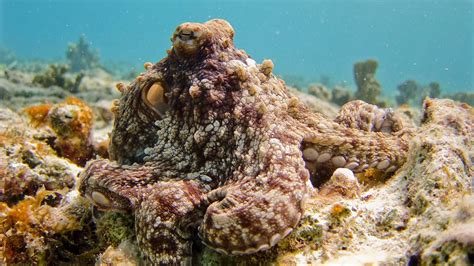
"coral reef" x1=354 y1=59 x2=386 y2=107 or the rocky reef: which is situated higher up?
"coral reef" x1=354 y1=59 x2=386 y2=107

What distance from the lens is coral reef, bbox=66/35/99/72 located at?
33.2 metres

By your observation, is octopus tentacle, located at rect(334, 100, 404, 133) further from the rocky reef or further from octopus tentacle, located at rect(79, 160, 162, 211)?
octopus tentacle, located at rect(79, 160, 162, 211)

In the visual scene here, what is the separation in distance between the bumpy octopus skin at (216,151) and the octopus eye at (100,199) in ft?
0.04

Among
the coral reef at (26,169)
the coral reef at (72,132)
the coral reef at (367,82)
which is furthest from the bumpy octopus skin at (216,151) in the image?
the coral reef at (367,82)

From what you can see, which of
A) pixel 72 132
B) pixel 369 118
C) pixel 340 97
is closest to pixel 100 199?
pixel 369 118

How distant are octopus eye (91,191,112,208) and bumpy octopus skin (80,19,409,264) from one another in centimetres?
1

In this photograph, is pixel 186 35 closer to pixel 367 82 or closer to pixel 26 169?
pixel 26 169

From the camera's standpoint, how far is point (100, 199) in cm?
263

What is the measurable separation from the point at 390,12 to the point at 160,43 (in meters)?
116

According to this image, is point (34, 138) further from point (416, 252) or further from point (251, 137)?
point (416, 252)

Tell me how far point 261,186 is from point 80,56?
36.4 metres

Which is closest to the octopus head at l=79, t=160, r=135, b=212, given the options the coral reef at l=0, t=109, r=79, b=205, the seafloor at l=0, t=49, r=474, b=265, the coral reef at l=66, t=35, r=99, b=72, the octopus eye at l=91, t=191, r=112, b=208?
the octopus eye at l=91, t=191, r=112, b=208

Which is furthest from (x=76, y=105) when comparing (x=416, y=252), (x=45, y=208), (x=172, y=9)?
(x=172, y=9)

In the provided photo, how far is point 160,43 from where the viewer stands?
18012 centimetres
